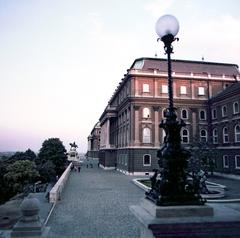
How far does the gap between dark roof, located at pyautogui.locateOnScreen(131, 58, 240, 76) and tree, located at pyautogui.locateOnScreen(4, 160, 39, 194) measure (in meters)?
22.4

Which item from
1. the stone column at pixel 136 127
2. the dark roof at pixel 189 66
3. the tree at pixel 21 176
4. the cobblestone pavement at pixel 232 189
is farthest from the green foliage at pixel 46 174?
the cobblestone pavement at pixel 232 189

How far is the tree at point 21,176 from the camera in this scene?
35438 mm

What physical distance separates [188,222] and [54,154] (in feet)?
156

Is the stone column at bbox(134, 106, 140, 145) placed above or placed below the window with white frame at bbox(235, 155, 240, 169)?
above

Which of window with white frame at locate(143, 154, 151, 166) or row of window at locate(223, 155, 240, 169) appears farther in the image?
window with white frame at locate(143, 154, 151, 166)

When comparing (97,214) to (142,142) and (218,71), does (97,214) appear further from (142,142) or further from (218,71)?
(218,71)

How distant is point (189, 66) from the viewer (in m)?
48.0

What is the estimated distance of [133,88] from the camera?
141 ft

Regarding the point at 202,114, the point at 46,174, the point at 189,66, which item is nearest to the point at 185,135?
the point at 202,114

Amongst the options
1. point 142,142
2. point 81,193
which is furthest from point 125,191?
point 142,142

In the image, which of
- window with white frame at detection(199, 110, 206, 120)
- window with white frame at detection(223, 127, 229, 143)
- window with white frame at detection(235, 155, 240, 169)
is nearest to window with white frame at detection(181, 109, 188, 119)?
window with white frame at detection(199, 110, 206, 120)

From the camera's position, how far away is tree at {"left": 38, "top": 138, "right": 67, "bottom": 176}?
50812 millimetres

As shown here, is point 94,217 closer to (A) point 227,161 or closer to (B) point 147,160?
(B) point 147,160

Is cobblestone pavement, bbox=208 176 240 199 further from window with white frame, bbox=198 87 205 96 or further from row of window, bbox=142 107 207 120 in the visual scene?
window with white frame, bbox=198 87 205 96
